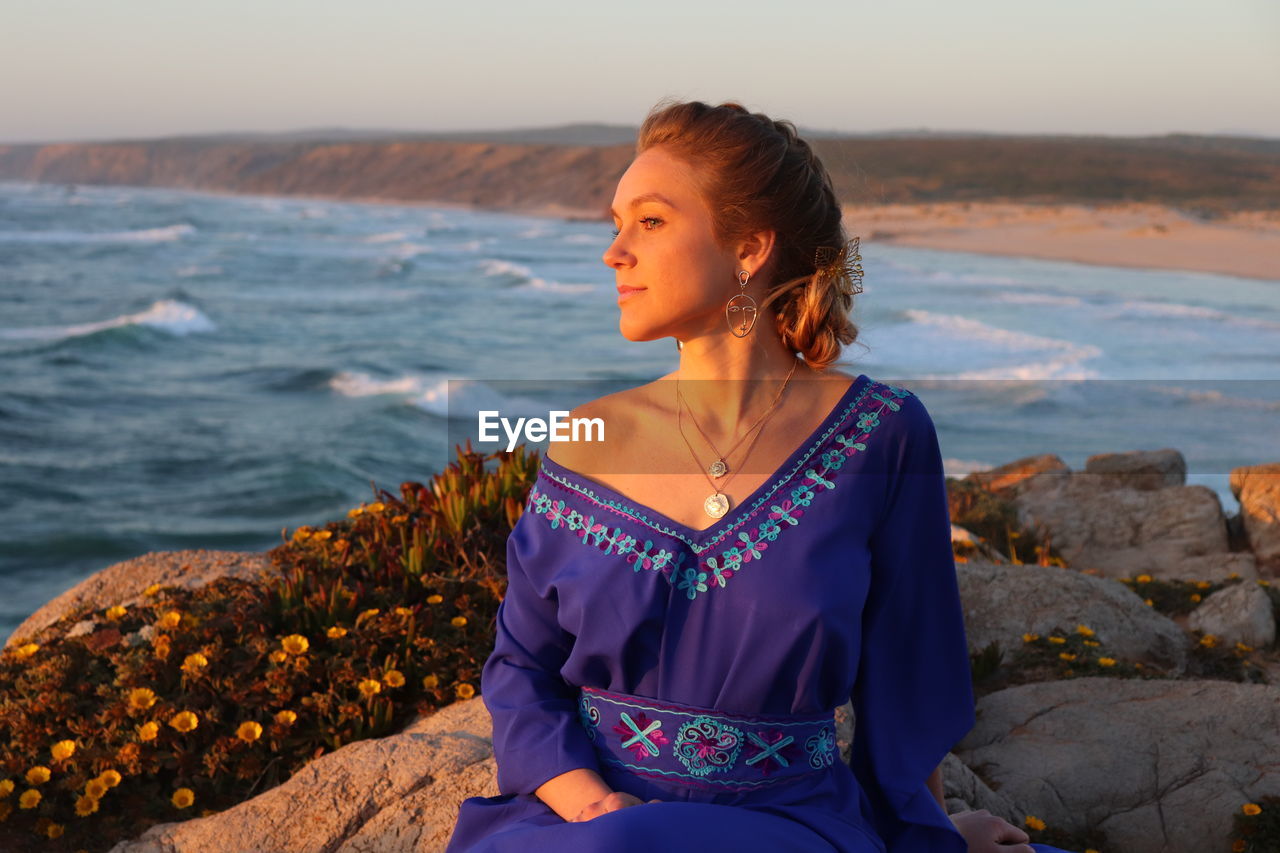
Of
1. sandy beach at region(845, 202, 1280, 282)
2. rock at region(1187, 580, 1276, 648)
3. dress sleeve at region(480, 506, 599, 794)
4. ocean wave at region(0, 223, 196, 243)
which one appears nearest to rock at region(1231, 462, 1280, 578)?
rock at region(1187, 580, 1276, 648)

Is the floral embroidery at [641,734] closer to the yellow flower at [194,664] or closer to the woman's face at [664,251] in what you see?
the woman's face at [664,251]

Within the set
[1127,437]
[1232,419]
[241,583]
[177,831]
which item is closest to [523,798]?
[177,831]

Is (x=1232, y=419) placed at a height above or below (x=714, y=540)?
below

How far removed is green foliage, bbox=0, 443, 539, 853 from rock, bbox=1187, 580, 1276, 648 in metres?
2.86

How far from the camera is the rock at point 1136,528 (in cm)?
696

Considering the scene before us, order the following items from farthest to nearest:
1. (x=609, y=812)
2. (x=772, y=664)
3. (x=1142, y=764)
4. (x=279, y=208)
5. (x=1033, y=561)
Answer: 1. (x=279, y=208)
2. (x=1033, y=561)
3. (x=1142, y=764)
4. (x=772, y=664)
5. (x=609, y=812)

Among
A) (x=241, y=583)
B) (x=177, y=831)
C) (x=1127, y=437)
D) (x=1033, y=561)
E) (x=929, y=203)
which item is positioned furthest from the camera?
(x=929, y=203)

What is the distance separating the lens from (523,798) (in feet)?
8.01

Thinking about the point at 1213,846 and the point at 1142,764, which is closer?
the point at 1213,846

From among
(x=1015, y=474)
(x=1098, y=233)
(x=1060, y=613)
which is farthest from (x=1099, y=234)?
(x=1060, y=613)

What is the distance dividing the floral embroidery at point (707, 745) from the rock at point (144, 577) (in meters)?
3.27

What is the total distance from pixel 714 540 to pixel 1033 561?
5019 mm

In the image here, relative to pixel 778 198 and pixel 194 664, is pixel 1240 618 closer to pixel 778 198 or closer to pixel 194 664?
pixel 778 198

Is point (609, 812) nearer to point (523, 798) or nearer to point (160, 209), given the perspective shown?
point (523, 798)
